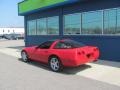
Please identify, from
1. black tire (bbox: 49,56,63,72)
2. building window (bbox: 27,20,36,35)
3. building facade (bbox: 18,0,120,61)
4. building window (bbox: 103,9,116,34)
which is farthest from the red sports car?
building window (bbox: 27,20,36,35)

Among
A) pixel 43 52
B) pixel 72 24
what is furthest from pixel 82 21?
pixel 43 52

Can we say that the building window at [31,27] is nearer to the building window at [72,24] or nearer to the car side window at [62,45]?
the building window at [72,24]

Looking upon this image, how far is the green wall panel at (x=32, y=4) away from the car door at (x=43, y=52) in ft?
16.3

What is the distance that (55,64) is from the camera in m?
9.75

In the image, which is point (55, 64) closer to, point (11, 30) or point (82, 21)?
point (82, 21)

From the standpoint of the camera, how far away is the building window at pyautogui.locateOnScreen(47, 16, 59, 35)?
16.5 m

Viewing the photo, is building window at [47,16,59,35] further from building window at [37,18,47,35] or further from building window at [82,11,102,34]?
building window at [82,11,102,34]

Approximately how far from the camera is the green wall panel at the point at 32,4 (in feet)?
53.0

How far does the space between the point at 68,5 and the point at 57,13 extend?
175 centimetres

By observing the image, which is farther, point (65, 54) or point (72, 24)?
point (72, 24)

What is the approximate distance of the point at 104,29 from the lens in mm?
12438

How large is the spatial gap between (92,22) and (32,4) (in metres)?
7.42

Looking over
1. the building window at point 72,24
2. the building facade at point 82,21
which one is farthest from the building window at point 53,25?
the building window at point 72,24

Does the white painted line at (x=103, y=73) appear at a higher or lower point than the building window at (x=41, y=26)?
lower
